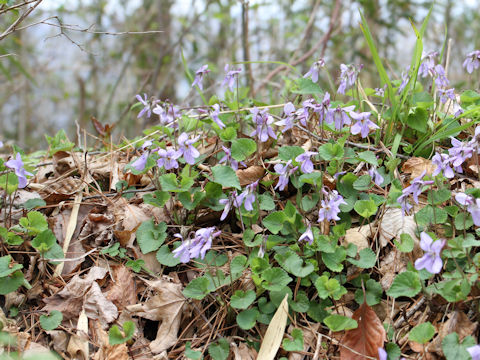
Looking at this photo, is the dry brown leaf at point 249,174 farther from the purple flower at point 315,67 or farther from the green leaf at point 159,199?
the purple flower at point 315,67

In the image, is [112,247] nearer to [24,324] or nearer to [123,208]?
[123,208]

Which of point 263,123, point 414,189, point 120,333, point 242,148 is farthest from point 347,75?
point 120,333

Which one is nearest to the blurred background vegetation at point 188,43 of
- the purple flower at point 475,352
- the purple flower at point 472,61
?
the purple flower at point 472,61

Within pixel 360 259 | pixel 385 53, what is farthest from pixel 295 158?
pixel 385 53

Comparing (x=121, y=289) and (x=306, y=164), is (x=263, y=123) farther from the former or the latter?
(x=121, y=289)

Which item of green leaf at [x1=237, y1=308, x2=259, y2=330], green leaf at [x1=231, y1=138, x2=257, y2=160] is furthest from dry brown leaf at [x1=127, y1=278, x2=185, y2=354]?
green leaf at [x1=231, y1=138, x2=257, y2=160]

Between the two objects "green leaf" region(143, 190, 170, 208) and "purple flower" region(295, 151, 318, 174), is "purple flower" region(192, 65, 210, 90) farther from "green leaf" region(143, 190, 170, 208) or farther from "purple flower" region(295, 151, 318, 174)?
"purple flower" region(295, 151, 318, 174)
